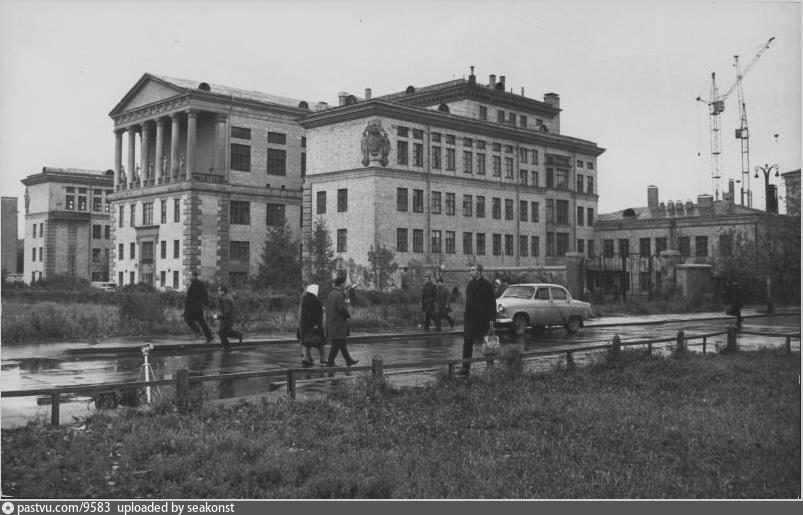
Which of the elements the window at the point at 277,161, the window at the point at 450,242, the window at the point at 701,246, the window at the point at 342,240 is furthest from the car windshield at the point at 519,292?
the window at the point at 701,246

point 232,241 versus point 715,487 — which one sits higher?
point 232,241

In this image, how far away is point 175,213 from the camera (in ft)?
204

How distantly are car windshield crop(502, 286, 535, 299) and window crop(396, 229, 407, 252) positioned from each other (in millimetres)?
26875

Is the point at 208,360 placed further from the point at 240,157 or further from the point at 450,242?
the point at 240,157

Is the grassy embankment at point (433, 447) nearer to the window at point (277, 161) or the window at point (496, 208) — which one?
the window at point (496, 208)

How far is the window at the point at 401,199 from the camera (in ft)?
178

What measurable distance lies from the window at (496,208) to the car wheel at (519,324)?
36.1 meters

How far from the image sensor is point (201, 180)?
61906mm

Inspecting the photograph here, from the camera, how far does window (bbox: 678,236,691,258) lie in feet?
230

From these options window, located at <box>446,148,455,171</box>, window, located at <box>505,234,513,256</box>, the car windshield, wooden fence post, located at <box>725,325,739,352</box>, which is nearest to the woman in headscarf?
wooden fence post, located at <box>725,325,739,352</box>

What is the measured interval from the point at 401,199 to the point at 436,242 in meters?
4.56

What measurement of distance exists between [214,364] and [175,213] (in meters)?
47.4
